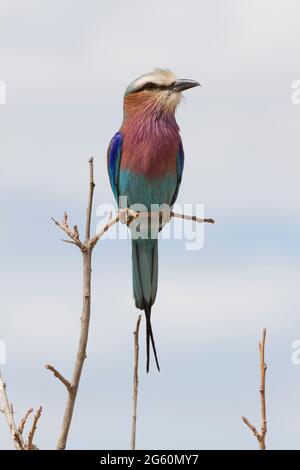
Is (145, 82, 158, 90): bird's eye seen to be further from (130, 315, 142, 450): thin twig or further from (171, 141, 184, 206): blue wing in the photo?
(130, 315, 142, 450): thin twig

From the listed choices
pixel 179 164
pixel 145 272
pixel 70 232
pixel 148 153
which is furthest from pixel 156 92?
pixel 70 232

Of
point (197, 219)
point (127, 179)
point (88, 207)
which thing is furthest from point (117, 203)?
point (88, 207)

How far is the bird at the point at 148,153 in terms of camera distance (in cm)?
591

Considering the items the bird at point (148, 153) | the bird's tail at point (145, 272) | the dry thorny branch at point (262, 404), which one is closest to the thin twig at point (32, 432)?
the dry thorny branch at point (262, 404)

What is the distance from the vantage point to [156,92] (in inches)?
235

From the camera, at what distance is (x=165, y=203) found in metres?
6.03

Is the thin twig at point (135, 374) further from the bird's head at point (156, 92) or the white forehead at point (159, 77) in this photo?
the white forehead at point (159, 77)

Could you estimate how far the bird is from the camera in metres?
5.91

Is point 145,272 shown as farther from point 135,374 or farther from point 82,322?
point 82,322

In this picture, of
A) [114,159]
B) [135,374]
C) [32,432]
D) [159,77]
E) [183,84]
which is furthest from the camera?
[114,159]

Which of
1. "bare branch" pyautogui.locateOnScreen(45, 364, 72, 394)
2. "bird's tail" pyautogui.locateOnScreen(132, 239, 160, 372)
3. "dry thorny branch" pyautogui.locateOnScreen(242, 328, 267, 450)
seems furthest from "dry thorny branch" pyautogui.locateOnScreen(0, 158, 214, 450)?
"bird's tail" pyautogui.locateOnScreen(132, 239, 160, 372)

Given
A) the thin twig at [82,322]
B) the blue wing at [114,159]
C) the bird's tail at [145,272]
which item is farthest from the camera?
the blue wing at [114,159]

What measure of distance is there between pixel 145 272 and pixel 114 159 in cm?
96
